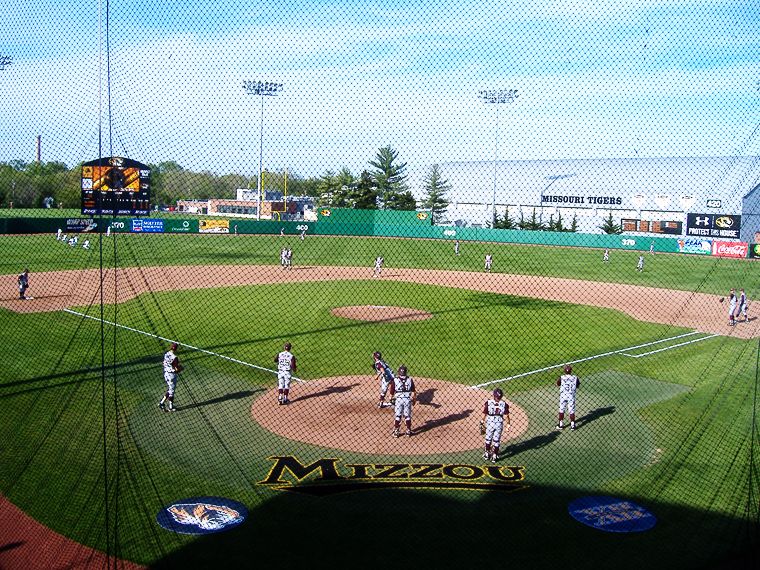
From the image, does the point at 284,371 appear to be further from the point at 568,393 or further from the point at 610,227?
the point at 610,227

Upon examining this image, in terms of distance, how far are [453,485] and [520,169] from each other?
3825 cm

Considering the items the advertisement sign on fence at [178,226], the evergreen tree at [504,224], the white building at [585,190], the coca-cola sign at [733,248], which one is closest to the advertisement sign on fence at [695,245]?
the coca-cola sign at [733,248]

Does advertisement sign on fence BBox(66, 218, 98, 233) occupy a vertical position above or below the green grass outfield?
above

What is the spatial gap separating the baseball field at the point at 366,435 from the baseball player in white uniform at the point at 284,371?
20 centimetres

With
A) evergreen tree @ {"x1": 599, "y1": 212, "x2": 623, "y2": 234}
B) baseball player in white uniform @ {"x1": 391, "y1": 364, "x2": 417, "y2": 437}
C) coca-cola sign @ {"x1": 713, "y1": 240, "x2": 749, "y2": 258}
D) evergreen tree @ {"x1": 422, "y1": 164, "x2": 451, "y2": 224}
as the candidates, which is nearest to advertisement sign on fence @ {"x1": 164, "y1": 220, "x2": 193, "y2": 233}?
evergreen tree @ {"x1": 422, "y1": 164, "x2": 451, "y2": 224}

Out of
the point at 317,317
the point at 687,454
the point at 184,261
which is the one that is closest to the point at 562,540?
the point at 687,454

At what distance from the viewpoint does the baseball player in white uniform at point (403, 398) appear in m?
10.2

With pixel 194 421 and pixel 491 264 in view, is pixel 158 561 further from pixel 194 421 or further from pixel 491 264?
pixel 491 264

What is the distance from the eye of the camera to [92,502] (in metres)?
8.18

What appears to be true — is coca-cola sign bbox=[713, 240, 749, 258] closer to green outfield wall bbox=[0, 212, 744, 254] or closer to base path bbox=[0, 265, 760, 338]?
green outfield wall bbox=[0, 212, 744, 254]

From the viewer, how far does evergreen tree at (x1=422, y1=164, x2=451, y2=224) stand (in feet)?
126

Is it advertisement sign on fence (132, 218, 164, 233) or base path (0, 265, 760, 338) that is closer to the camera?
base path (0, 265, 760, 338)

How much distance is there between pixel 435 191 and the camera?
40.0 metres

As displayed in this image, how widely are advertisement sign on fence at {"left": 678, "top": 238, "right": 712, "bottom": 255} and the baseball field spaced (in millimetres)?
19058
